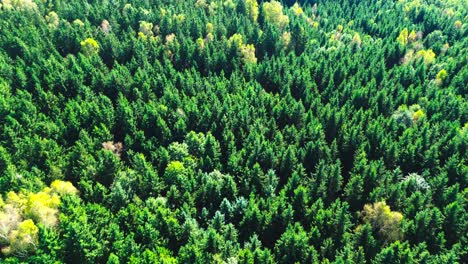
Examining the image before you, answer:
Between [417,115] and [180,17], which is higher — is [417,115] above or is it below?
below

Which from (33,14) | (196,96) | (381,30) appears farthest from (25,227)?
(381,30)

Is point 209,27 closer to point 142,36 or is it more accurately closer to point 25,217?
point 142,36

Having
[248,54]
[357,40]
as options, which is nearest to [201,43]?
[248,54]

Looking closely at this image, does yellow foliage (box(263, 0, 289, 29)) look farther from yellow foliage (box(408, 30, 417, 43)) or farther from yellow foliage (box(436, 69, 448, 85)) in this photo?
yellow foliage (box(436, 69, 448, 85))

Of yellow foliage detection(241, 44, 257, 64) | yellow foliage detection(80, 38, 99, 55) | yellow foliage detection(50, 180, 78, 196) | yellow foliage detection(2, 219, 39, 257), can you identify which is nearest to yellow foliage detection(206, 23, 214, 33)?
yellow foliage detection(241, 44, 257, 64)

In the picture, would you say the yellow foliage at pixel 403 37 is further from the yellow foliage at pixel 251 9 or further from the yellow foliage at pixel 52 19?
the yellow foliage at pixel 52 19

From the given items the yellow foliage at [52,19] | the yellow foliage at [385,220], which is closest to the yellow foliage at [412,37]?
the yellow foliage at [385,220]
